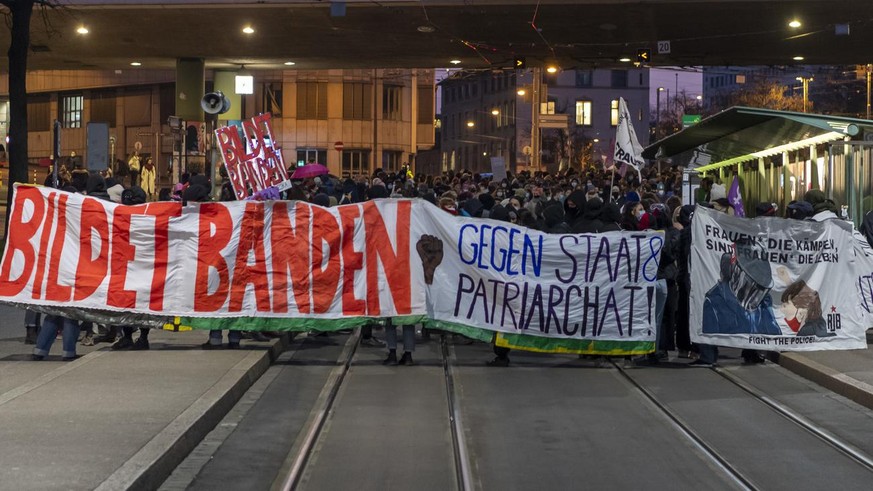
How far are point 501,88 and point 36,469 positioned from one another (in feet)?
344

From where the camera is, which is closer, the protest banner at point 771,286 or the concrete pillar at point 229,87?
the protest banner at point 771,286

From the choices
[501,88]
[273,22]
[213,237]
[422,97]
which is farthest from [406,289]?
[501,88]

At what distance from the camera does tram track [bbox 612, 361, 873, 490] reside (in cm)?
832

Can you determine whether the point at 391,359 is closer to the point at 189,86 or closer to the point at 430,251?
the point at 430,251

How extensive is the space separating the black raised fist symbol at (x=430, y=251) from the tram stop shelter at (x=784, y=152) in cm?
793

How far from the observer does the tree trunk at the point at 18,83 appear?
63.2ft

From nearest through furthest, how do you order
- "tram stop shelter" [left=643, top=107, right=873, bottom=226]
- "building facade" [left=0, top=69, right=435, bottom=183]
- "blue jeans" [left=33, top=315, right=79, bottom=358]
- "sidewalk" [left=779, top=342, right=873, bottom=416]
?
"sidewalk" [left=779, top=342, right=873, bottom=416] → "blue jeans" [left=33, top=315, right=79, bottom=358] → "tram stop shelter" [left=643, top=107, right=873, bottom=226] → "building facade" [left=0, top=69, right=435, bottom=183]

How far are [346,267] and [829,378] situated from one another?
5171 millimetres

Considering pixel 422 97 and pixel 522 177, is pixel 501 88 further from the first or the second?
pixel 522 177

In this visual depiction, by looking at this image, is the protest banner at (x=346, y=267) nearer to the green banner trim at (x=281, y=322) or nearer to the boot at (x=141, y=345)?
the green banner trim at (x=281, y=322)

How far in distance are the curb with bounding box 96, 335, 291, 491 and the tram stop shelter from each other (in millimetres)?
10700

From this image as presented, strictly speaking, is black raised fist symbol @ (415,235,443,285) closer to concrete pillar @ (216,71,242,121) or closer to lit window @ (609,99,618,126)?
concrete pillar @ (216,71,242,121)

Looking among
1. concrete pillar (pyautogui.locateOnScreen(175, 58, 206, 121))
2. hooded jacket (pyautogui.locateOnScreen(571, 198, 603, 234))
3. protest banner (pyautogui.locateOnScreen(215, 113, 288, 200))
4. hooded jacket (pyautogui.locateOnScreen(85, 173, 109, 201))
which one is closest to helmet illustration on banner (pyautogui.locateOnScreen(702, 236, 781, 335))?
hooded jacket (pyautogui.locateOnScreen(571, 198, 603, 234))

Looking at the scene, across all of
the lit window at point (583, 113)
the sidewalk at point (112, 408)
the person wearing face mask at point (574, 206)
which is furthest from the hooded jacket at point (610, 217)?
the lit window at point (583, 113)
